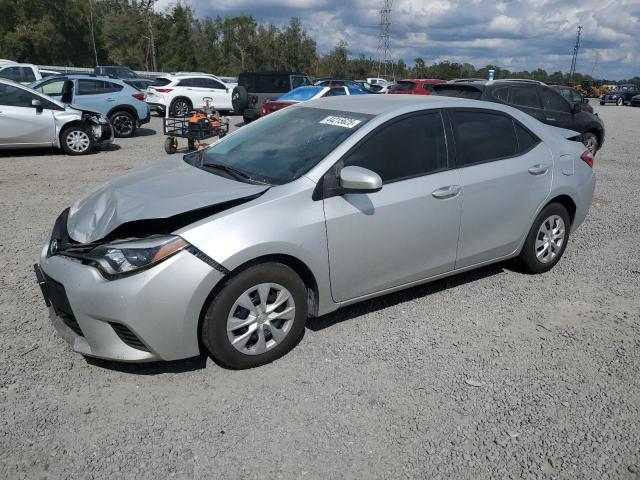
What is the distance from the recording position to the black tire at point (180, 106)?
60.0 feet

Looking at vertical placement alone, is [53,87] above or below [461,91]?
below

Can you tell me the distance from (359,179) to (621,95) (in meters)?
45.5

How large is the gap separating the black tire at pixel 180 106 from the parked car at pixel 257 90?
2.28 m

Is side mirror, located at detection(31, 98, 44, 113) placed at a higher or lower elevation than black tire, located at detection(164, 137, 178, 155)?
higher

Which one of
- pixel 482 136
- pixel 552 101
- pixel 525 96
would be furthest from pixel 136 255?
pixel 552 101

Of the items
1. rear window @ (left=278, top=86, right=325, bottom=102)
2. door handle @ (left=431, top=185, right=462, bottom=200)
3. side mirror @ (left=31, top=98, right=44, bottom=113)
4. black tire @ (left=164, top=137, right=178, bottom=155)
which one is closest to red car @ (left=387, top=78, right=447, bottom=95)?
rear window @ (left=278, top=86, right=325, bottom=102)

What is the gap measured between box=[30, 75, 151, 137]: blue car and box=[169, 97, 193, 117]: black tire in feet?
13.3

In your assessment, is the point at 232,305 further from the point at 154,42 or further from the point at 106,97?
the point at 154,42

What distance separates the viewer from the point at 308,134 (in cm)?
385

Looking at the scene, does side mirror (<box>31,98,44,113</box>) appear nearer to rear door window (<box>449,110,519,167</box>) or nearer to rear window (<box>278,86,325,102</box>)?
rear window (<box>278,86,325,102</box>)

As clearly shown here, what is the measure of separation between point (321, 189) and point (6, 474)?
2225 mm

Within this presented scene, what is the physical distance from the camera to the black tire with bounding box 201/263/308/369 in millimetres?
3027

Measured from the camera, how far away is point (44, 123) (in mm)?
10383

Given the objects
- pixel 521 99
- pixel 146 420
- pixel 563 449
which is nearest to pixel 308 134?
pixel 146 420
